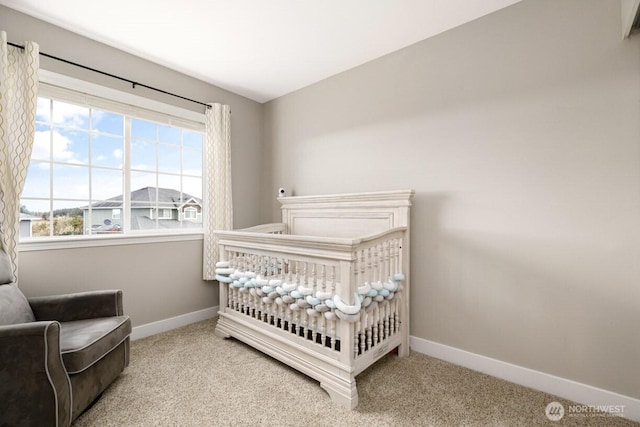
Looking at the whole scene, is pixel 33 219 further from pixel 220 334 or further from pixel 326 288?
pixel 326 288

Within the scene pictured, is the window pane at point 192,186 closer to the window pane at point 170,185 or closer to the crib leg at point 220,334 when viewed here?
the window pane at point 170,185

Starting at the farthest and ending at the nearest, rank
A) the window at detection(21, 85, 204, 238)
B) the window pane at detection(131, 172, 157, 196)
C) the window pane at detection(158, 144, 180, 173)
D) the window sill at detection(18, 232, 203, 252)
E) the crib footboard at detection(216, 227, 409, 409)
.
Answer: the window pane at detection(158, 144, 180, 173) → the window pane at detection(131, 172, 157, 196) → the window at detection(21, 85, 204, 238) → the window sill at detection(18, 232, 203, 252) → the crib footboard at detection(216, 227, 409, 409)

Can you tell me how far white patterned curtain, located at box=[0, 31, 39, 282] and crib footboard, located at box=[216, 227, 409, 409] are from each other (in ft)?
4.28

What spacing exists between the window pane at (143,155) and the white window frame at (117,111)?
246 mm

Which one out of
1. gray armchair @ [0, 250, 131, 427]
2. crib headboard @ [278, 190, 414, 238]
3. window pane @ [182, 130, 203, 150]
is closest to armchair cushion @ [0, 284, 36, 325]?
gray armchair @ [0, 250, 131, 427]

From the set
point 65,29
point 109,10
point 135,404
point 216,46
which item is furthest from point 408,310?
point 65,29

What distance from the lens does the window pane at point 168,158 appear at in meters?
2.70

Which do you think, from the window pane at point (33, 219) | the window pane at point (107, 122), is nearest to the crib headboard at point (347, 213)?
the window pane at point (107, 122)

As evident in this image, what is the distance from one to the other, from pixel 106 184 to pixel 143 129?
61 cm

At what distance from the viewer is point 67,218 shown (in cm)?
219

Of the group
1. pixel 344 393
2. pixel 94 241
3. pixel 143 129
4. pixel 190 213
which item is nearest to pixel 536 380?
pixel 344 393

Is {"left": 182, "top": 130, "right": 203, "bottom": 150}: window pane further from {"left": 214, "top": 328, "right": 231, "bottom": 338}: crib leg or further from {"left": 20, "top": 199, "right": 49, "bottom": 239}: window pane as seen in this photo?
{"left": 214, "top": 328, "right": 231, "bottom": 338}: crib leg

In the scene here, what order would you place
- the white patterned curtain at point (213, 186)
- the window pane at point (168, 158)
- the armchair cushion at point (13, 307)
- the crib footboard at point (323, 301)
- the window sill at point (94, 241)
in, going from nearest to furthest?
1. the armchair cushion at point (13, 307)
2. the crib footboard at point (323, 301)
3. the window sill at point (94, 241)
4. the window pane at point (168, 158)
5. the white patterned curtain at point (213, 186)

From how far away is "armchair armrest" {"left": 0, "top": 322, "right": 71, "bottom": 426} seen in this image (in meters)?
1.19
